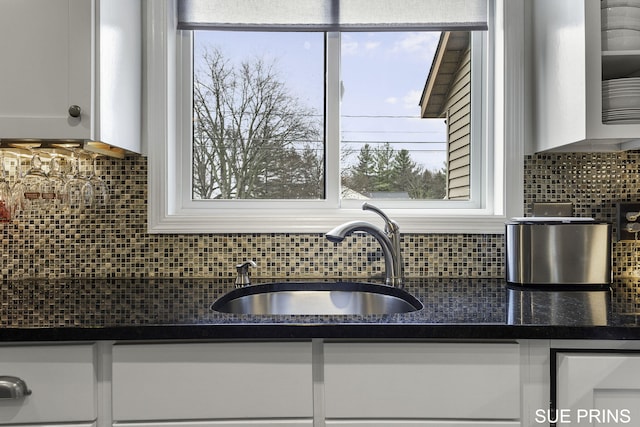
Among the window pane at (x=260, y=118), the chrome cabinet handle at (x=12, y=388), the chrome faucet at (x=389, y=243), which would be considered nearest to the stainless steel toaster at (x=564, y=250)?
the chrome faucet at (x=389, y=243)

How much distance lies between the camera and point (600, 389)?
116cm

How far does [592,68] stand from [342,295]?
102 centimetres

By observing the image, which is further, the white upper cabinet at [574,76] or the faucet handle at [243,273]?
the faucet handle at [243,273]

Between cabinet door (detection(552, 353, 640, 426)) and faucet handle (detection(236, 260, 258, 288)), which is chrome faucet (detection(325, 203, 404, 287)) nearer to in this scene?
faucet handle (detection(236, 260, 258, 288))


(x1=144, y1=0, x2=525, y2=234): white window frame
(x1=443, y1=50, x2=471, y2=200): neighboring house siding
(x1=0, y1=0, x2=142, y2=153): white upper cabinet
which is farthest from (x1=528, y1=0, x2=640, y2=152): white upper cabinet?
(x1=0, y1=0, x2=142, y2=153): white upper cabinet

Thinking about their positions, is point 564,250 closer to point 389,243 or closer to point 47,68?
point 389,243

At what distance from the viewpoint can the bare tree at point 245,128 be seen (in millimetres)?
2021

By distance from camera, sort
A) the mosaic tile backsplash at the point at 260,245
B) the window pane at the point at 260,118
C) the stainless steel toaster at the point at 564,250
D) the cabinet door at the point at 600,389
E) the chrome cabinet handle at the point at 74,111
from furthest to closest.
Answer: the window pane at the point at 260,118 → the mosaic tile backsplash at the point at 260,245 → the stainless steel toaster at the point at 564,250 → the chrome cabinet handle at the point at 74,111 → the cabinet door at the point at 600,389

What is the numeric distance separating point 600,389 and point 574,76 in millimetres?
883

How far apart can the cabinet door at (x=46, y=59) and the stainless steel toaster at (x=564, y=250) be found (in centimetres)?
138

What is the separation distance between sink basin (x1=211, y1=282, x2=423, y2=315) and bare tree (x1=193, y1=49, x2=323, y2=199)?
1.44 feet

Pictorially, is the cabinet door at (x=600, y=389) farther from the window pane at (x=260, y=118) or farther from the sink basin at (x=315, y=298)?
the window pane at (x=260, y=118)

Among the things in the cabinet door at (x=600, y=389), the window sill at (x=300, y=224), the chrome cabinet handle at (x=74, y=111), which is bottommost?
the cabinet door at (x=600, y=389)

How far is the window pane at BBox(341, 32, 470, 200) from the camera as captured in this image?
6.68 ft
